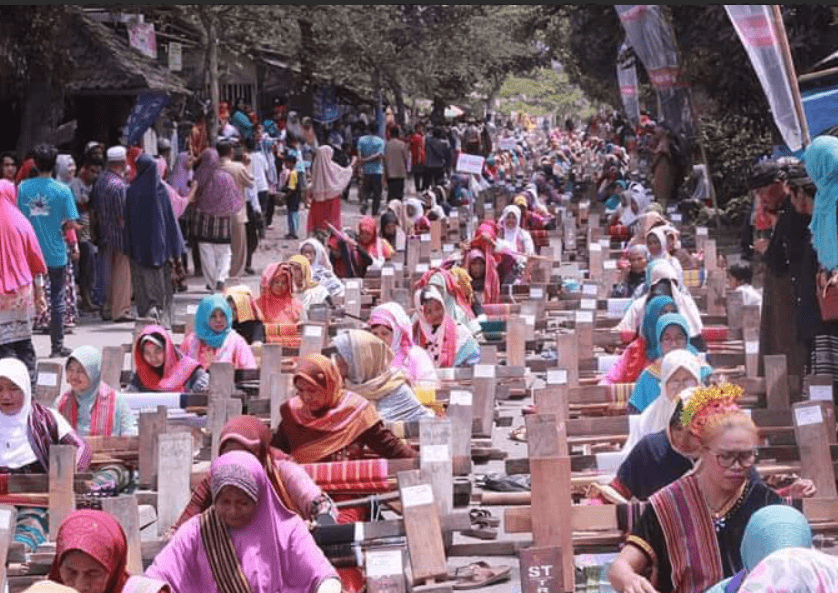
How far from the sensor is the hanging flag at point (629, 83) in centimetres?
3517

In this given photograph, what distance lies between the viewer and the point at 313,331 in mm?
12969

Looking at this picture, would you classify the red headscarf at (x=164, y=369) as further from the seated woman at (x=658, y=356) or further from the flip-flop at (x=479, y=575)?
the flip-flop at (x=479, y=575)

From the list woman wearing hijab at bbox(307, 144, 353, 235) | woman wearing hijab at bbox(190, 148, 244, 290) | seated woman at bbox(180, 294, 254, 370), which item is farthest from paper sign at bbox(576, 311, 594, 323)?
woman wearing hijab at bbox(307, 144, 353, 235)

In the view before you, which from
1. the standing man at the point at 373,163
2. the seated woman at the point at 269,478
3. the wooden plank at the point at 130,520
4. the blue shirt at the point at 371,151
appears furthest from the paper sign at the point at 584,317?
the blue shirt at the point at 371,151

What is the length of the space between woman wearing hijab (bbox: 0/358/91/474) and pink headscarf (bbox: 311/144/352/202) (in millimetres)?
15706

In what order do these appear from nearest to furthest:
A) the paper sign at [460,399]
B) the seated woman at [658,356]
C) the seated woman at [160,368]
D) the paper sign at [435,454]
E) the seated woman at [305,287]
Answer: the paper sign at [435,454]
the paper sign at [460,399]
the seated woman at [658,356]
the seated woman at [160,368]
the seated woman at [305,287]

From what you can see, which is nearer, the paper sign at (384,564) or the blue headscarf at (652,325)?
the paper sign at (384,564)

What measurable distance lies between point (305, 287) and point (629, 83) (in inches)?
896

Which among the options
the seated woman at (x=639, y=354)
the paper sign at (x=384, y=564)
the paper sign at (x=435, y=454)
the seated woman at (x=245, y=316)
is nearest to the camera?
the paper sign at (x=384, y=564)

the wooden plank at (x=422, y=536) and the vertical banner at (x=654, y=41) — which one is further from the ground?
the vertical banner at (x=654, y=41)

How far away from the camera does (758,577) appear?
14.2 ft

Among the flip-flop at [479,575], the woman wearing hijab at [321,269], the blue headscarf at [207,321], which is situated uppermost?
the woman wearing hijab at [321,269]

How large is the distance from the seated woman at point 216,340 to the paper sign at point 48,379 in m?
1.82

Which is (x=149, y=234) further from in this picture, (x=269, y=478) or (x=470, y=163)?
(x=470, y=163)
